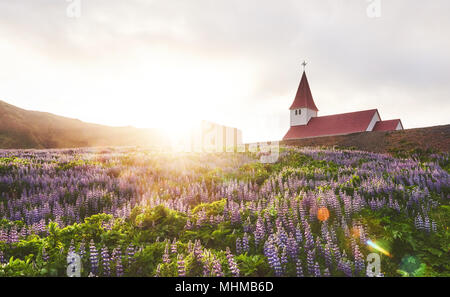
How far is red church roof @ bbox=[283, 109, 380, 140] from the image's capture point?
60066 mm

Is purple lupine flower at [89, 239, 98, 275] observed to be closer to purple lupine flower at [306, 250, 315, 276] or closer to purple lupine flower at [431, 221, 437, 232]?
purple lupine flower at [306, 250, 315, 276]

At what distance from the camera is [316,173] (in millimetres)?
9383

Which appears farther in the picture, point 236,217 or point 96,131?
point 96,131

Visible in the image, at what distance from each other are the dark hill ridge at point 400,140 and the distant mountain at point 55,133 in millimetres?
30679

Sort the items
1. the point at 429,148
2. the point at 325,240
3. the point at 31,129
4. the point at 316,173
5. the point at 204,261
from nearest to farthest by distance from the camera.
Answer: the point at 204,261, the point at 325,240, the point at 316,173, the point at 429,148, the point at 31,129

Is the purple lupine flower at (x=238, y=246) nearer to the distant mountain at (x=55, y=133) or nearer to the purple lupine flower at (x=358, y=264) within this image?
the purple lupine flower at (x=358, y=264)

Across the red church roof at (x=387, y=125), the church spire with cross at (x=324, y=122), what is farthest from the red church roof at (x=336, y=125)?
the red church roof at (x=387, y=125)

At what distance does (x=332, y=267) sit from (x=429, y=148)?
50.3 feet

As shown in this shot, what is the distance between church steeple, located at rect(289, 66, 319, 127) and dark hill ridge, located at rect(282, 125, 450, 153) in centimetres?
5158

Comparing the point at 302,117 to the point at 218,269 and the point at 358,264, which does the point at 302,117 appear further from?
the point at 218,269

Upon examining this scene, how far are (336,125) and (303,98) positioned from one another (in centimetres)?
1746

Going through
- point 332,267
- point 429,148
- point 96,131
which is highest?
point 96,131
